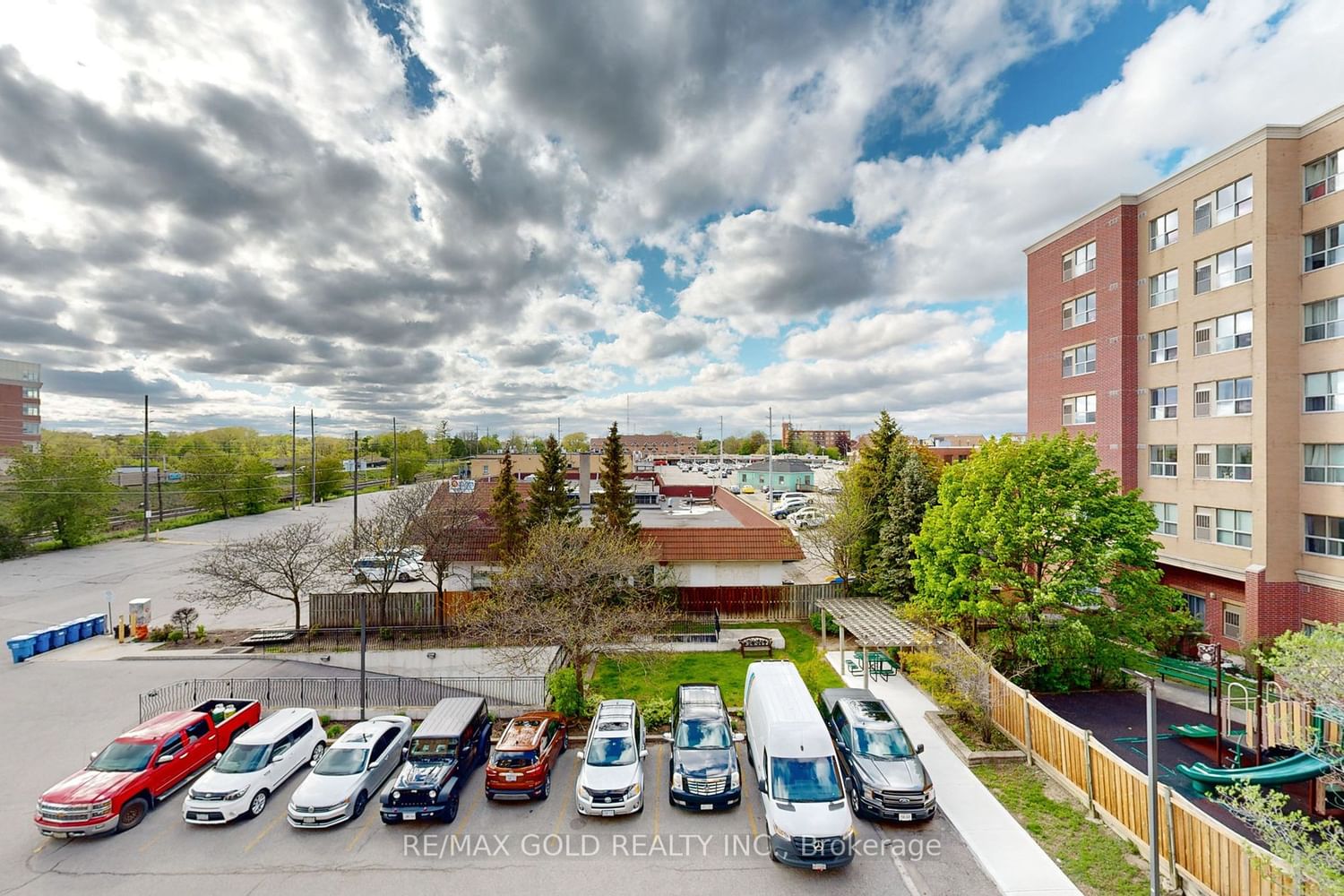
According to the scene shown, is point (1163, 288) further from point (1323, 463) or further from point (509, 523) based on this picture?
point (509, 523)

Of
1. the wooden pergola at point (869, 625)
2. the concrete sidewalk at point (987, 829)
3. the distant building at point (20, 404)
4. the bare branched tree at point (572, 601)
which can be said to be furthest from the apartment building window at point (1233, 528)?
the distant building at point (20, 404)

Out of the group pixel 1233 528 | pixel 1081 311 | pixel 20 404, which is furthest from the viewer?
pixel 20 404

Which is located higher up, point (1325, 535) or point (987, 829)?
point (1325, 535)

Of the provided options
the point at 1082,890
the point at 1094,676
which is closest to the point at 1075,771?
the point at 1082,890

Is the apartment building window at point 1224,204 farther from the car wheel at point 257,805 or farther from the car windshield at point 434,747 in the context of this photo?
the car wheel at point 257,805

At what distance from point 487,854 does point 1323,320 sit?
29.0 metres

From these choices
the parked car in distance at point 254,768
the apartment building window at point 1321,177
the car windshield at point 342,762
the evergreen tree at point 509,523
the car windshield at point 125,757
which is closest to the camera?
the parked car in distance at point 254,768

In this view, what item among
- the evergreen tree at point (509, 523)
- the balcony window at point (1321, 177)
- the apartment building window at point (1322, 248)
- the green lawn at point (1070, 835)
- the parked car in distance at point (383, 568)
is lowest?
the green lawn at point (1070, 835)

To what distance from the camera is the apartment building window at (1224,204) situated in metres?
19.9

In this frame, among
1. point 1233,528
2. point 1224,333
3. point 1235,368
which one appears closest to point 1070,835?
point 1233,528

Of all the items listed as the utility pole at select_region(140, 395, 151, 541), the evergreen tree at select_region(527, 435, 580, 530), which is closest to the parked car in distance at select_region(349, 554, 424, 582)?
the evergreen tree at select_region(527, 435, 580, 530)

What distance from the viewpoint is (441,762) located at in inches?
A: 456

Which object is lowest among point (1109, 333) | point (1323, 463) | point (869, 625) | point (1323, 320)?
point (869, 625)

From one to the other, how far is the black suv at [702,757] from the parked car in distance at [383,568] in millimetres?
14764
